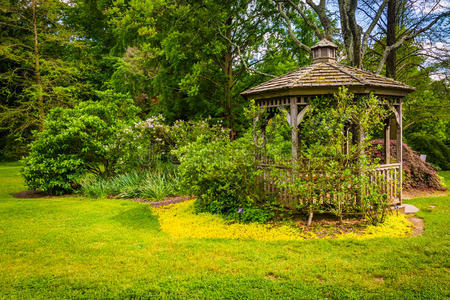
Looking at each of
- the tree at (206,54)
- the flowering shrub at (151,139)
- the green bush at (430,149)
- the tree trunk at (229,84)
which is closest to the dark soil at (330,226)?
the flowering shrub at (151,139)

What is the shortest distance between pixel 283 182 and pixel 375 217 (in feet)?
6.93

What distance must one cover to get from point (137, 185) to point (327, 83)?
7073mm

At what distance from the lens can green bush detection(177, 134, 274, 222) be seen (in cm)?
754

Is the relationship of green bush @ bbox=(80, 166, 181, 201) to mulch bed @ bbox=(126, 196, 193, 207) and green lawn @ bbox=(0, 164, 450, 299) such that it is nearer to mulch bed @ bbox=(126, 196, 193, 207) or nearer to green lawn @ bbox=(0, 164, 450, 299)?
mulch bed @ bbox=(126, 196, 193, 207)

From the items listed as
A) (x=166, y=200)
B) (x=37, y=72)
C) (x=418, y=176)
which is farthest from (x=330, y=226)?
(x=37, y=72)

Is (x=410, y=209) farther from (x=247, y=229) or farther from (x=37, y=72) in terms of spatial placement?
(x=37, y=72)

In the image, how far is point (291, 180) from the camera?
286 inches

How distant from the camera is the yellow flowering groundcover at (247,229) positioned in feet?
21.2

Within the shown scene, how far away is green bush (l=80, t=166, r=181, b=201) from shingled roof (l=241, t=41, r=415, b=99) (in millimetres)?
4411

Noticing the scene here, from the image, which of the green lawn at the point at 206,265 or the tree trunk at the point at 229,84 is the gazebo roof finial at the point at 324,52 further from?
the tree trunk at the point at 229,84

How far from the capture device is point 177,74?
50.2 feet

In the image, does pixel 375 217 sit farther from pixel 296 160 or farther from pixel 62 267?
pixel 62 267

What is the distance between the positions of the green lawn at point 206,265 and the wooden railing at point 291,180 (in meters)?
1.18

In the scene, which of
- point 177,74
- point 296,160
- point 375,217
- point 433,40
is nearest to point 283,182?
point 296,160
